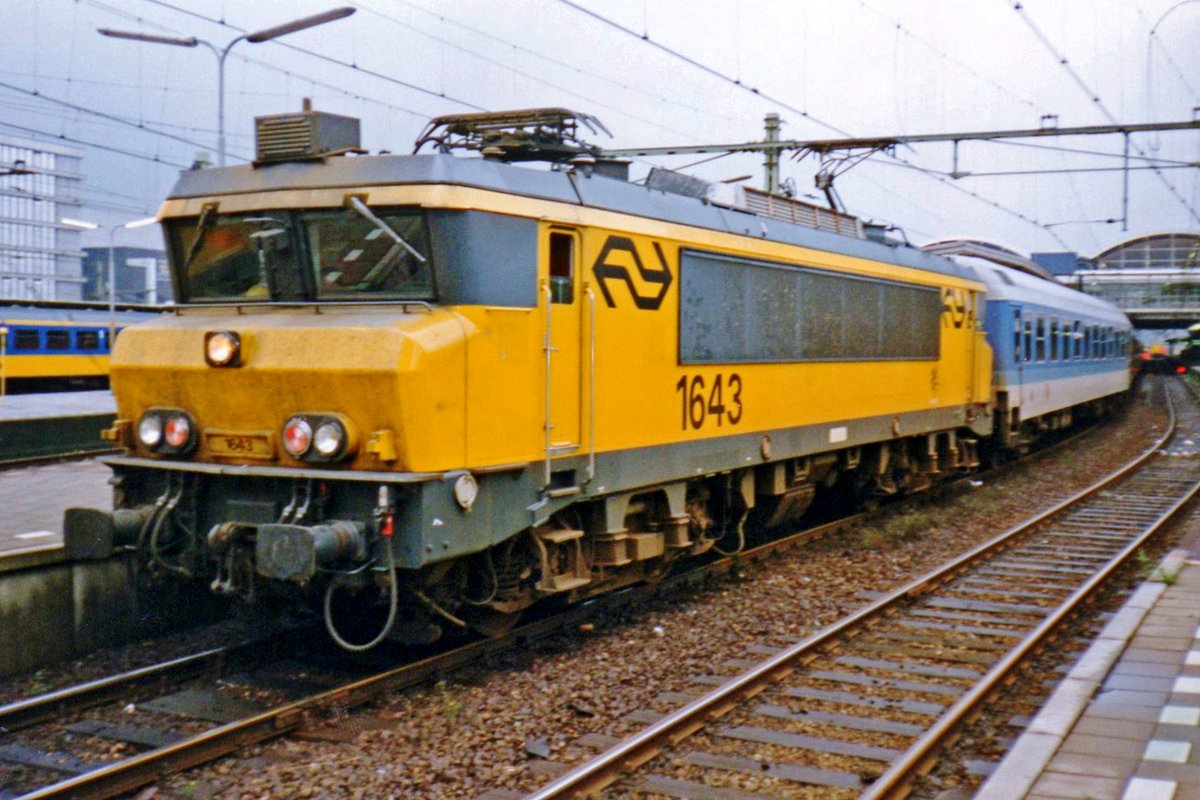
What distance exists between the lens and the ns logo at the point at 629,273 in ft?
28.1

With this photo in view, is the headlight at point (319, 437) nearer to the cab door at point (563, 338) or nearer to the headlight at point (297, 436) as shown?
the headlight at point (297, 436)

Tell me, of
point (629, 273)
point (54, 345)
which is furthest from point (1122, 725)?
point (54, 345)

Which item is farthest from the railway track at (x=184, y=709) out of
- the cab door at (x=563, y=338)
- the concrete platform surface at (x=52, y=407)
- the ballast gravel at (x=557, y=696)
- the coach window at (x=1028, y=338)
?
the coach window at (x=1028, y=338)

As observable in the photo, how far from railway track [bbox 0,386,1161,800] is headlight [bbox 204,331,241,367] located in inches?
79.8

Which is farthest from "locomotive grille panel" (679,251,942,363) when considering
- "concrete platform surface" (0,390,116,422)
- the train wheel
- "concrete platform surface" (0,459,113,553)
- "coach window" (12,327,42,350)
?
"coach window" (12,327,42,350)

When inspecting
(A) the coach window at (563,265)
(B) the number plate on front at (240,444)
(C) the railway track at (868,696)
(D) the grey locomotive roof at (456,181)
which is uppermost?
(D) the grey locomotive roof at (456,181)

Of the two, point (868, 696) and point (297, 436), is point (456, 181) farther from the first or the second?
point (868, 696)

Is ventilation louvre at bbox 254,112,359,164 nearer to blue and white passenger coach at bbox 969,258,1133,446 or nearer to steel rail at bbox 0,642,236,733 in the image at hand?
steel rail at bbox 0,642,236,733

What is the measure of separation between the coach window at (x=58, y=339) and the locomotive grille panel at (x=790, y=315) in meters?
27.7

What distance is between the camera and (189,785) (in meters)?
5.96

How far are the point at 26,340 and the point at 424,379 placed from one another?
3067 centimetres

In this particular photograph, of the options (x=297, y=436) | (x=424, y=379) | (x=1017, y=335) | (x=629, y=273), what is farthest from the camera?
(x=1017, y=335)

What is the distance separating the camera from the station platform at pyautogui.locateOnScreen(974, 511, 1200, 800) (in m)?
5.50

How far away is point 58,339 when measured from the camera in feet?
114
